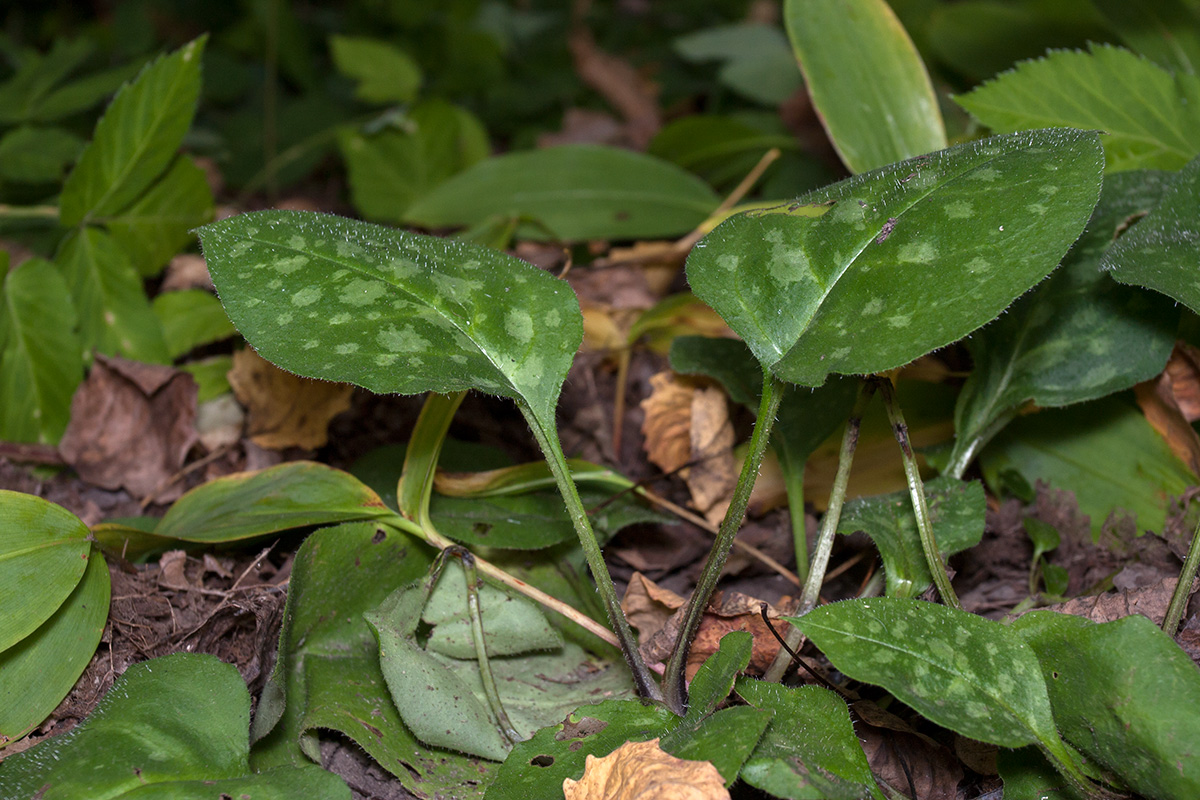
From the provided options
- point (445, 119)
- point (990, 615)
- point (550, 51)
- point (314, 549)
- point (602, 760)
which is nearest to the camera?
point (602, 760)

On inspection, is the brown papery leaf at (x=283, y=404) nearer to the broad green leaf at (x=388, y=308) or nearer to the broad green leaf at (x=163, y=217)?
the broad green leaf at (x=163, y=217)

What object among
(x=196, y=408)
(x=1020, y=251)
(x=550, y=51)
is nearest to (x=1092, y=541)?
(x=1020, y=251)

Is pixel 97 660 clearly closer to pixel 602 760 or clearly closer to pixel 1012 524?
pixel 602 760

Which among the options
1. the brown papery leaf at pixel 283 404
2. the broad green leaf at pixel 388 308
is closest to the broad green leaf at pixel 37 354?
Result: the brown papery leaf at pixel 283 404

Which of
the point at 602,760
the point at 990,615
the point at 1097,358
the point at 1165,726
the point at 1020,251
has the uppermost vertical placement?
the point at 1020,251

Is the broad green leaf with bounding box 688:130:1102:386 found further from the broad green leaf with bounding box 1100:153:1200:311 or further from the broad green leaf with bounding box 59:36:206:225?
the broad green leaf with bounding box 59:36:206:225

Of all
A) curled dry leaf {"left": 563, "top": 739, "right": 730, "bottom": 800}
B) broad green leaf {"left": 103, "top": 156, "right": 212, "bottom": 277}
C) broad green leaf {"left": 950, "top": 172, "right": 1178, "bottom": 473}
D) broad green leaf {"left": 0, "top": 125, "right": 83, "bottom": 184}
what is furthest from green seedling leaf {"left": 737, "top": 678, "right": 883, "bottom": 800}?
broad green leaf {"left": 0, "top": 125, "right": 83, "bottom": 184}
